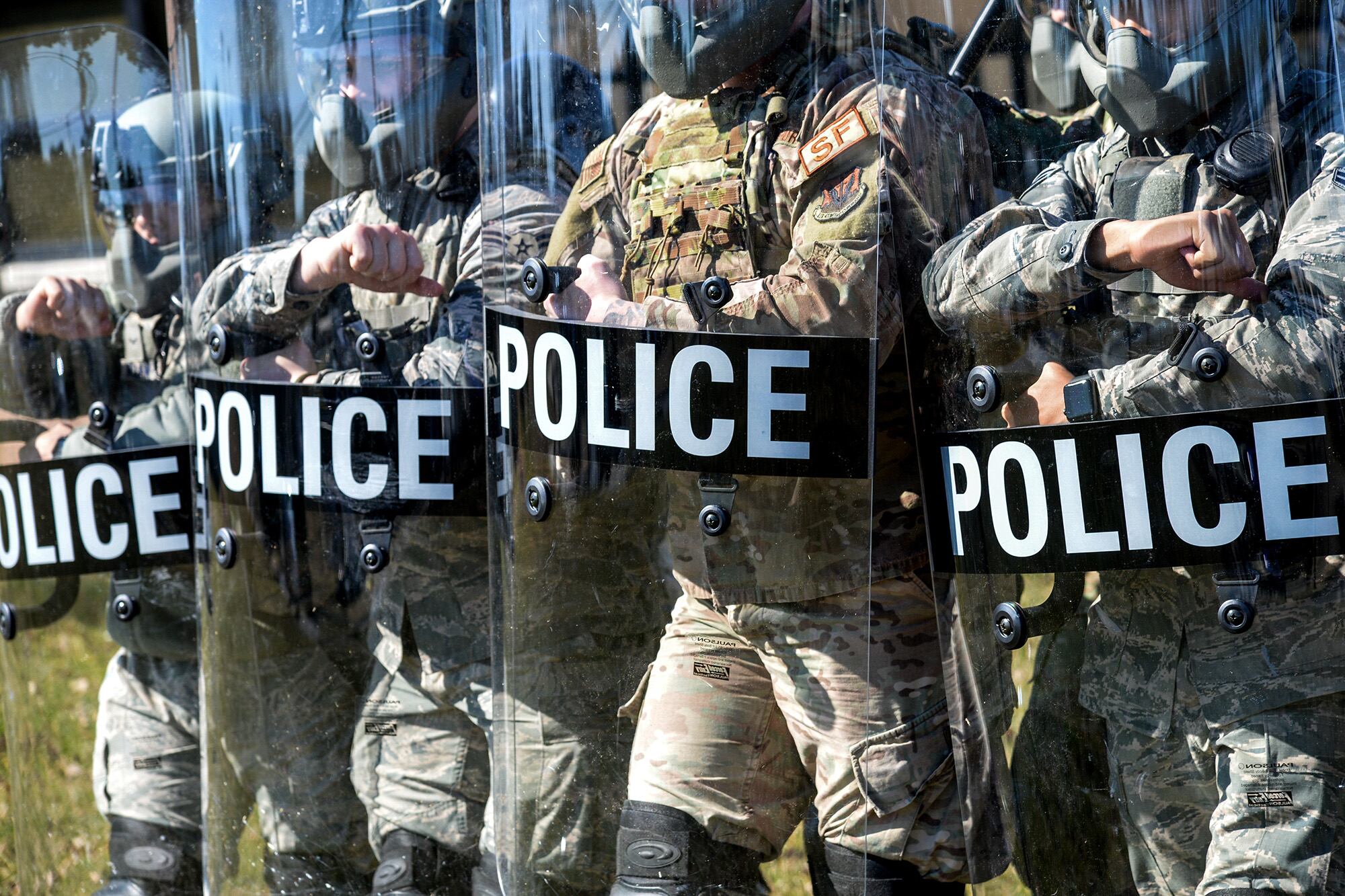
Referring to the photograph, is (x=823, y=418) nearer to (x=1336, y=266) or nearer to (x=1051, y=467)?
(x=1051, y=467)

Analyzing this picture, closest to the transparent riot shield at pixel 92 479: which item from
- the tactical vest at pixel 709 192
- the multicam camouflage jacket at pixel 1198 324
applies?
the tactical vest at pixel 709 192

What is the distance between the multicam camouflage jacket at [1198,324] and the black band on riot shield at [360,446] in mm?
1081

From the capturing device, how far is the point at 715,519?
6.91 feet

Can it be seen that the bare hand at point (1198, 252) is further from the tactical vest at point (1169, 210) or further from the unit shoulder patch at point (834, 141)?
the unit shoulder patch at point (834, 141)

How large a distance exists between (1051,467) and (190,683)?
213cm

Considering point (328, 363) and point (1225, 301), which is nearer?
point (1225, 301)

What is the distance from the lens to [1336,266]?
1729mm

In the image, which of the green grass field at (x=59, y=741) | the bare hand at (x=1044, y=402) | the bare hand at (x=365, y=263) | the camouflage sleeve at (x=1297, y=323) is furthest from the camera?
the green grass field at (x=59, y=741)

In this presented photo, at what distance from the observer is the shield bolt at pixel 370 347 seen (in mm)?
2621

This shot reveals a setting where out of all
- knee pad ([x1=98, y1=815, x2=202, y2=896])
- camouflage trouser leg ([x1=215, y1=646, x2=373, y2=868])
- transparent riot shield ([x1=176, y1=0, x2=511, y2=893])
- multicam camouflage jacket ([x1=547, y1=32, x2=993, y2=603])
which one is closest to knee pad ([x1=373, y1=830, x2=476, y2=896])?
transparent riot shield ([x1=176, y1=0, x2=511, y2=893])

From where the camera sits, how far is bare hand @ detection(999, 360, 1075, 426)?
184cm

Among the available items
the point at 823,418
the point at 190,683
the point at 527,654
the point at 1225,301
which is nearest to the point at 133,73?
the point at 190,683

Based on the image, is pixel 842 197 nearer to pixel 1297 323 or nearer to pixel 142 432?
pixel 1297 323

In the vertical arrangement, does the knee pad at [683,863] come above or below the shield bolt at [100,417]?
below
